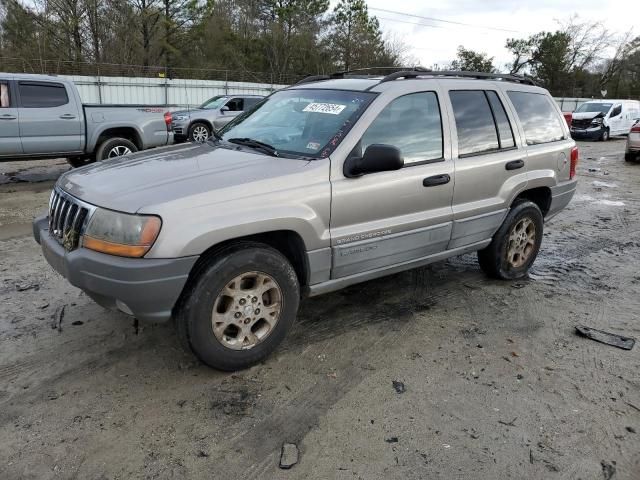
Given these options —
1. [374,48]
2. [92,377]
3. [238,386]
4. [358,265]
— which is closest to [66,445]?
[92,377]

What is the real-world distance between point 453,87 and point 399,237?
1.37 metres

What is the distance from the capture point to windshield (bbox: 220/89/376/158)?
11.6 feet

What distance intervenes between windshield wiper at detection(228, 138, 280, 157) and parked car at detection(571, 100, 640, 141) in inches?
774

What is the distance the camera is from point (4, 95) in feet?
27.9

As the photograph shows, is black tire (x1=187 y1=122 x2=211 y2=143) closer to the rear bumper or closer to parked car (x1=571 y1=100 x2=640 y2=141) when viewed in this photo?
the rear bumper

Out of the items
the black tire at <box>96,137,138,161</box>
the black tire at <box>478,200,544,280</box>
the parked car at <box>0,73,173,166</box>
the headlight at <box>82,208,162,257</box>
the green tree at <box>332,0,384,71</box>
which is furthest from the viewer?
the green tree at <box>332,0,384,71</box>

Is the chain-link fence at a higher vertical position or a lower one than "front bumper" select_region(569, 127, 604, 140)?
higher

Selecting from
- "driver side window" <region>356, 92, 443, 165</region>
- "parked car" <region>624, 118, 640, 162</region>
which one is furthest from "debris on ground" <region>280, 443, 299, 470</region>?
"parked car" <region>624, 118, 640, 162</region>

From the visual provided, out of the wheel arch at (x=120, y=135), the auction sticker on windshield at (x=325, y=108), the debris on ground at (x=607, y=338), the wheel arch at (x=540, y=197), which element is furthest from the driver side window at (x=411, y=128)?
the wheel arch at (x=120, y=135)

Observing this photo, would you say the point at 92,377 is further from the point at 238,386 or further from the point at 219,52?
the point at 219,52

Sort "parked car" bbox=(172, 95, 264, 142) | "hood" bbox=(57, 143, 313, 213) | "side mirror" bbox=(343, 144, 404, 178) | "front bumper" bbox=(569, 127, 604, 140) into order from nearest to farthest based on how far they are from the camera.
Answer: "hood" bbox=(57, 143, 313, 213) → "side mirror" bbox=(343, 144, 404, 178) → "parked car" bbox=(172, 95, 264, 142) → "front bumper" bbox=(569, 127, 604, 140)

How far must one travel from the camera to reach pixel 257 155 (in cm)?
352

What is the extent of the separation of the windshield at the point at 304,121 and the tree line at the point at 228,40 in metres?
24.5

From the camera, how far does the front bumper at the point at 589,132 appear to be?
821 inches
